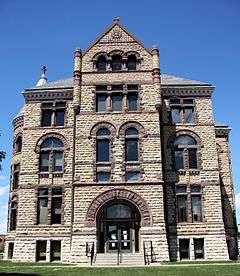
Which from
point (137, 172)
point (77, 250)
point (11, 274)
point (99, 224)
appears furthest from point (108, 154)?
point (11, 274)

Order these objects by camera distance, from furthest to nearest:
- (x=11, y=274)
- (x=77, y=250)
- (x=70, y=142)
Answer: (x=70, y=142) < (x=77, y=250) < (x=11, y=274)

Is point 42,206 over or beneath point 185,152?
beneath

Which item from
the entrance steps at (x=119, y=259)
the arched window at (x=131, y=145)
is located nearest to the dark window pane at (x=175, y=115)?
the arched window at (x=131, y=145)

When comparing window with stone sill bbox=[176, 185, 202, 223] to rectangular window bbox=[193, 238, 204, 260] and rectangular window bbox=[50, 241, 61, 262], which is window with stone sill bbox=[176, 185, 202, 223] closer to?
rectangular window bbox=[193, 238, 204, 260]

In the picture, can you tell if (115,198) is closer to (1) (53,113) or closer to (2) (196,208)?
(2) (196,208)

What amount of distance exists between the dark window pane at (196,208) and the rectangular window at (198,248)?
1.65 m

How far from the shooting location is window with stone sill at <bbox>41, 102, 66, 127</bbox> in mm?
37125

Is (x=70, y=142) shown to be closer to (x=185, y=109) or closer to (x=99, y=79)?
(x=99, y=79)

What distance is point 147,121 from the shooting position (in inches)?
1367

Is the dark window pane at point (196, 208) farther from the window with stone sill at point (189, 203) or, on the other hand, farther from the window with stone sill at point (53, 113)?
the window with stone sill at point (53, 113)

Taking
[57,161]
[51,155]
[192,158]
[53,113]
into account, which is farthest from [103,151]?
[192,158]

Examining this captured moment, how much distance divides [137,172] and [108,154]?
9.14ft

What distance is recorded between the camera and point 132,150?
34.3 meters

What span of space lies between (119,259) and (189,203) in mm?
7695
